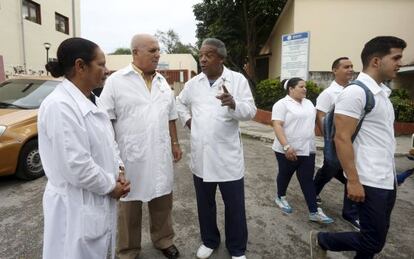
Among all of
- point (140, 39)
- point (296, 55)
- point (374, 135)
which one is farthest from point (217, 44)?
point (296, 55)

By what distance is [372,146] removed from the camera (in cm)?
240

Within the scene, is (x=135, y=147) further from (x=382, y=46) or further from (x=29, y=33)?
(x=29, y=33)

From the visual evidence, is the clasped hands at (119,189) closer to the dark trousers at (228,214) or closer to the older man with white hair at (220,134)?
the older man with white hair at (220,134)

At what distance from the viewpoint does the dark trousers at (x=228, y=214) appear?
3012 millimetres

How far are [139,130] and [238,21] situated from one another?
15606mm

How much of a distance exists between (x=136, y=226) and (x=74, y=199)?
4.24ft

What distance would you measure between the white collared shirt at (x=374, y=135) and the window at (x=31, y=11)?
1590 centimetres

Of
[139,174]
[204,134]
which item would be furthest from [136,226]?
[204,134]

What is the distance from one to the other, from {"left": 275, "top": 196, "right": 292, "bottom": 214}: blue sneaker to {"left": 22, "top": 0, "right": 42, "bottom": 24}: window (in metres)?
14.7

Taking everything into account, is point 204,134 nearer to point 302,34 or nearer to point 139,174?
point 139,174

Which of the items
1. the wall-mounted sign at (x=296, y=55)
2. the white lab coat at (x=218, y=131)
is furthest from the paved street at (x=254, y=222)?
the wall-mounted sign at (x=296, y=55)

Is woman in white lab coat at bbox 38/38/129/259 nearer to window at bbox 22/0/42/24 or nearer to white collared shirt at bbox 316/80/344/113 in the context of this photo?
white collared shirt at bbox 316/80/344/113

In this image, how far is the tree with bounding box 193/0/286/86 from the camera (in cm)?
1637

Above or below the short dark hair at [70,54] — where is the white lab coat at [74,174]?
below
